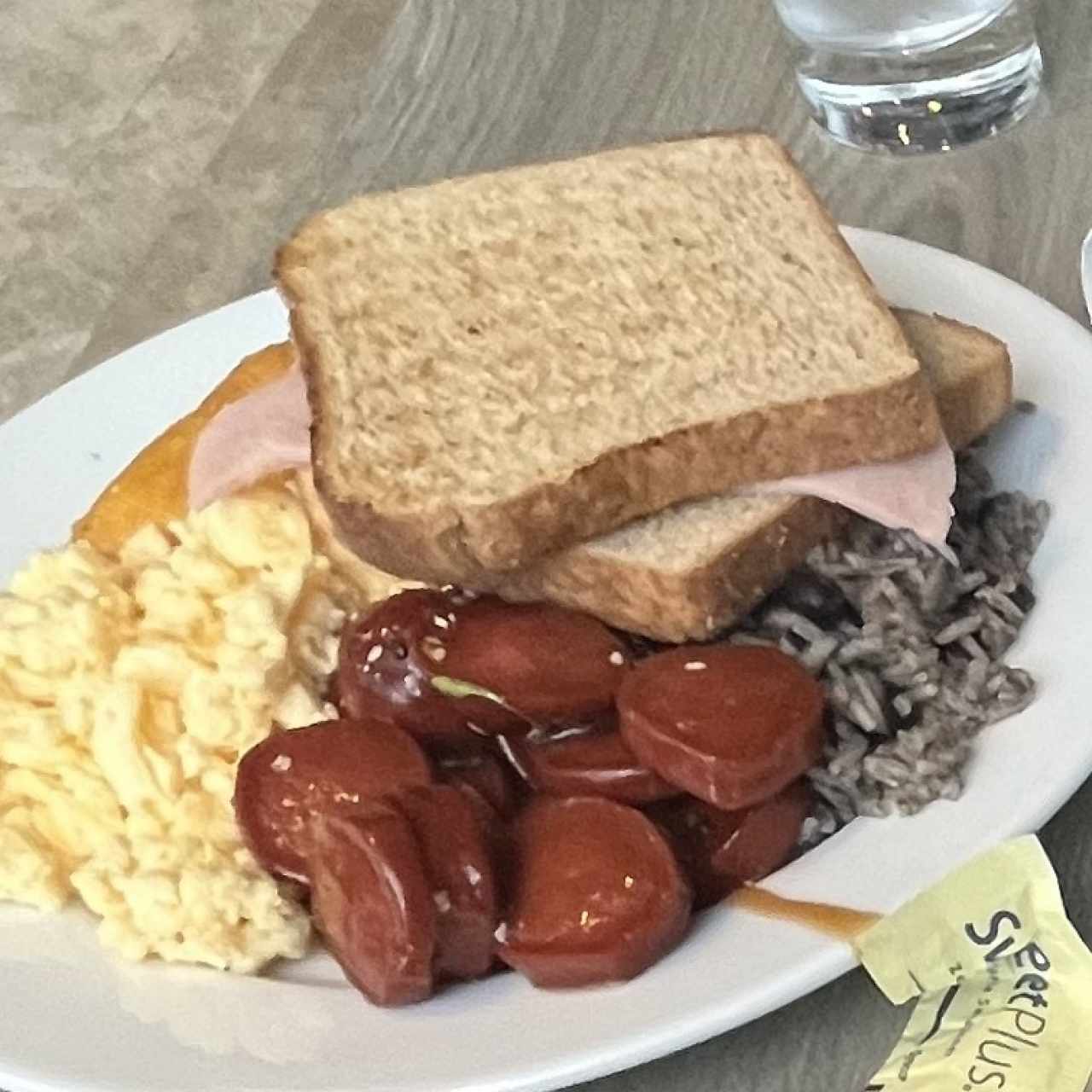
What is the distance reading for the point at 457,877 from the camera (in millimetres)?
917

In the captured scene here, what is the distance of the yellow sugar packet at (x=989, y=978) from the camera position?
82 cm

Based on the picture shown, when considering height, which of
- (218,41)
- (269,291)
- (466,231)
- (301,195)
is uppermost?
(466,231)

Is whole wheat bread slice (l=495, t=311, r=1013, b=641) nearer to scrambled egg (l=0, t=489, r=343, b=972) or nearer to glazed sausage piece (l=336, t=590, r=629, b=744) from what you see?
glazed sausage piece (l=336, t=590, r=629, b=744)

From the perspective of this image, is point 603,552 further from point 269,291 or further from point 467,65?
point 467,65

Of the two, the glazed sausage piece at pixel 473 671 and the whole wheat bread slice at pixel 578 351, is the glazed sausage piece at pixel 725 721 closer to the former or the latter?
the glazed sausage piece at pixel 473 671

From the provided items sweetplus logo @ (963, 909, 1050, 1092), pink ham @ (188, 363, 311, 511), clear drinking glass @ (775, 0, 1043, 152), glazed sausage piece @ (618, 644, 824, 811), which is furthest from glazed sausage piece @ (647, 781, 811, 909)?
clear drinking glass @ (775, 0, 1043, 152)

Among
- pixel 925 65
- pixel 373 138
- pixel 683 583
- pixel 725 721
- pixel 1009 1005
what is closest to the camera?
pixel 1009 1005

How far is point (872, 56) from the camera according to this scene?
1.60 meters

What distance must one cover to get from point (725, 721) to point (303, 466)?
0.42 meters

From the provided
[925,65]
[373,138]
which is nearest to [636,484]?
[925,65]

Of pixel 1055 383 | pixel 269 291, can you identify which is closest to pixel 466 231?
pixel 269 291

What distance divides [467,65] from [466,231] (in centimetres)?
64

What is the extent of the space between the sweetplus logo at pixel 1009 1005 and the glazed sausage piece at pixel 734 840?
0.13m

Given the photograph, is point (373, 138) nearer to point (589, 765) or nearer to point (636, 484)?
point (636, 484)
